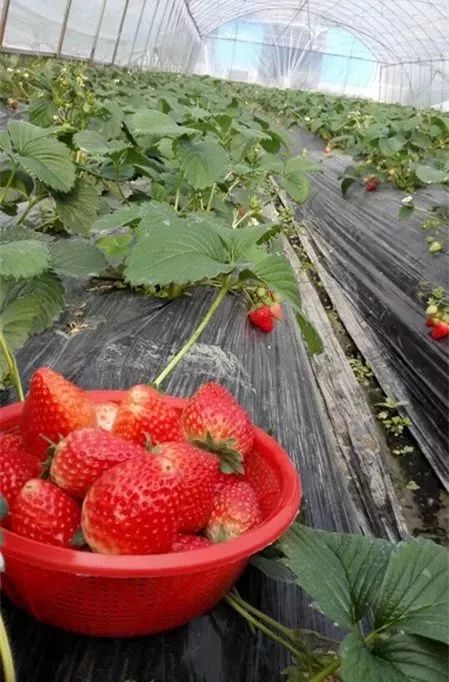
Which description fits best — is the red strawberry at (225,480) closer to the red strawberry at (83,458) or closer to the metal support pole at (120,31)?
the red strawberry at (83,458)

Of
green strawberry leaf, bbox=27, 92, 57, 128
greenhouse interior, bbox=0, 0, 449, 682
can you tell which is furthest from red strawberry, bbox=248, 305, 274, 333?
green strawberry leaf, bbox=27, 92, 57, 128

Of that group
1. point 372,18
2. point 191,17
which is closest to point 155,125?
point 372,18

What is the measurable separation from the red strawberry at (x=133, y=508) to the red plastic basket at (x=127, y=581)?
3cm

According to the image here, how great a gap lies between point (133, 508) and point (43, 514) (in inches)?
4.7

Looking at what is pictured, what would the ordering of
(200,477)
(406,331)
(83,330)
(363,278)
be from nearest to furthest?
(200,477) < (83,330) < (406,331) < (363,278)

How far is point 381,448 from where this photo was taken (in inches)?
109

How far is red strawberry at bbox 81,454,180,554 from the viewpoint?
34.4 inches

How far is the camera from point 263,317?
275 centimetres

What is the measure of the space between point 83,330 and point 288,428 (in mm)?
723

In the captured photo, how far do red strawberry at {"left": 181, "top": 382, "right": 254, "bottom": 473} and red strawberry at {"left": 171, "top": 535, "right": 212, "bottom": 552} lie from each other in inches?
5.4

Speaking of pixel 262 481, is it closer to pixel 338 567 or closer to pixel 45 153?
pixel 338 567

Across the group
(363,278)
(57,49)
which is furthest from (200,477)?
(57,49)

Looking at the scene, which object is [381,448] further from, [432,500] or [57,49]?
[57,49]

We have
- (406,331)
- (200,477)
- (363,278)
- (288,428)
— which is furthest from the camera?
(363,278)
